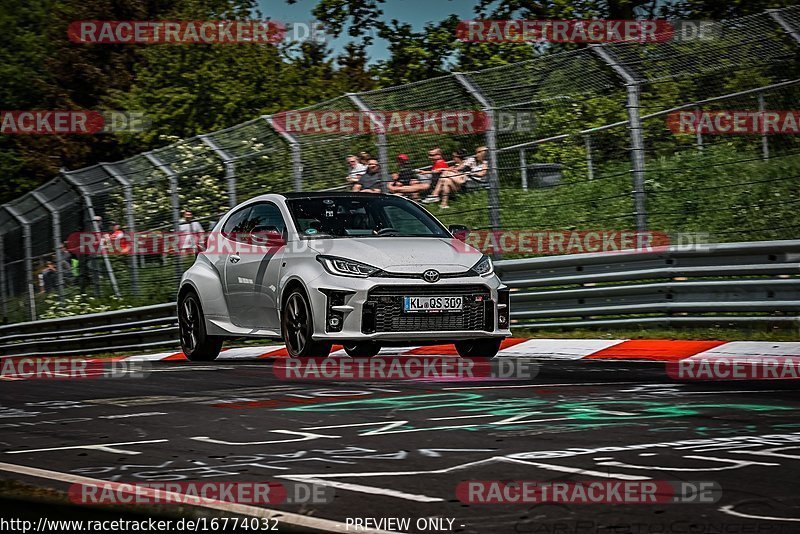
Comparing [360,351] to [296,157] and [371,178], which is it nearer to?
[371,178]

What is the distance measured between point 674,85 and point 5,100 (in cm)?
4286

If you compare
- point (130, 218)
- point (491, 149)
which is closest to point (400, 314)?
point (491, 149)

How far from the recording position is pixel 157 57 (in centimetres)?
3972

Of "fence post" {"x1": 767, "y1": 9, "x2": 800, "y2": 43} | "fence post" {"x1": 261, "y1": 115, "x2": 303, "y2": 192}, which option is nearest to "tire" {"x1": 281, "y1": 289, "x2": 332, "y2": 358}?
"fence post" {"x1": 767, "y1": 9, "x2": 800, "y2": 43}

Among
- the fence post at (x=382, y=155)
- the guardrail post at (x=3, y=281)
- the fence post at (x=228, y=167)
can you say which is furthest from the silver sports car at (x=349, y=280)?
the guardrail post at (x=3, y=281)

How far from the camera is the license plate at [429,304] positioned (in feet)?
35.1

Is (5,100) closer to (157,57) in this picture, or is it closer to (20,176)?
(20,176)

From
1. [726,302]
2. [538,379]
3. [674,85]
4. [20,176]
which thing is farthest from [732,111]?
[20,176]

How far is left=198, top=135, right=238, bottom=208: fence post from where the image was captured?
18.1 meters

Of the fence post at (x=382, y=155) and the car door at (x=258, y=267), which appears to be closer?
the car door at (x=258, y=267)

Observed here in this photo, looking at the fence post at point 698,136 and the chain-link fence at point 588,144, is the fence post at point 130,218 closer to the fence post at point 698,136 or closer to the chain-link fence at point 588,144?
the chain-link fence at point 588,144

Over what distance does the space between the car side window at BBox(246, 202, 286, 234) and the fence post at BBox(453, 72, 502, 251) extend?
3456mm

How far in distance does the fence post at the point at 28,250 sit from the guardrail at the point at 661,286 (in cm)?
1212

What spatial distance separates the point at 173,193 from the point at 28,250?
19.4 feet
